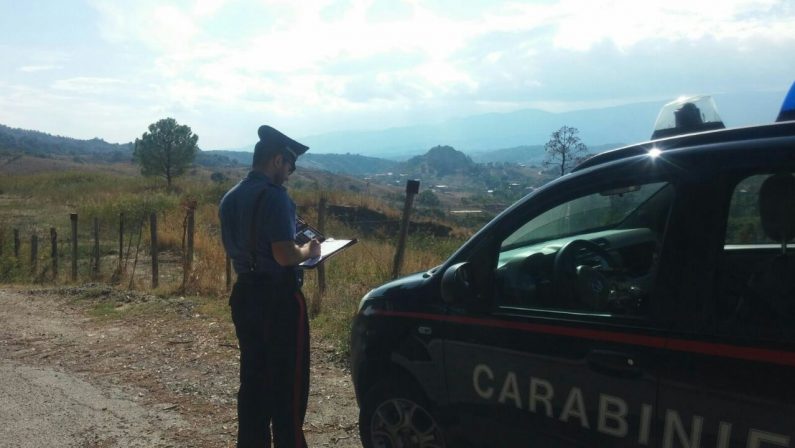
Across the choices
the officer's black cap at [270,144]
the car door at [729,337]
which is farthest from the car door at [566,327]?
the officer's black cap at [270,144]

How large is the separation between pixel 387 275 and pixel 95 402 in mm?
4326

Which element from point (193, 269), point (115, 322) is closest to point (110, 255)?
point (193, 269)

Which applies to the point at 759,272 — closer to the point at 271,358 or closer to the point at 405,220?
the point at 271,358

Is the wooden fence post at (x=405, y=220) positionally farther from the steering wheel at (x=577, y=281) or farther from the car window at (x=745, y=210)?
the car window at (x=745, y=210)

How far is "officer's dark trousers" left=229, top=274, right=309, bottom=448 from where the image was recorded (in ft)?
12.6

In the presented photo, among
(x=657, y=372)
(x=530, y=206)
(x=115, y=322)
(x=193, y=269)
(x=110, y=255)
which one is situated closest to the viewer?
(x=657, y=372)

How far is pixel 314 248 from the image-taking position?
4.00 m

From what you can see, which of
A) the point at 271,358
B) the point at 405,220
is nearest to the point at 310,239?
the point at 271,358

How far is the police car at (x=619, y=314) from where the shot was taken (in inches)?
95.3

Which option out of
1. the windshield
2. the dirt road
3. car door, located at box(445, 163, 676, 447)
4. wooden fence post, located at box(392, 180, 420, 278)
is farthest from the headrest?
wooden fence post, located at box(392, 180, 420, 278)

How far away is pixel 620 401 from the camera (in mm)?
2678

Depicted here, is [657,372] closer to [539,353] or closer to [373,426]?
[539,353]

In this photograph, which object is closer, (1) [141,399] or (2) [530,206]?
(2) [530,206]

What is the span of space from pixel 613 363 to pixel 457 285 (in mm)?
884
